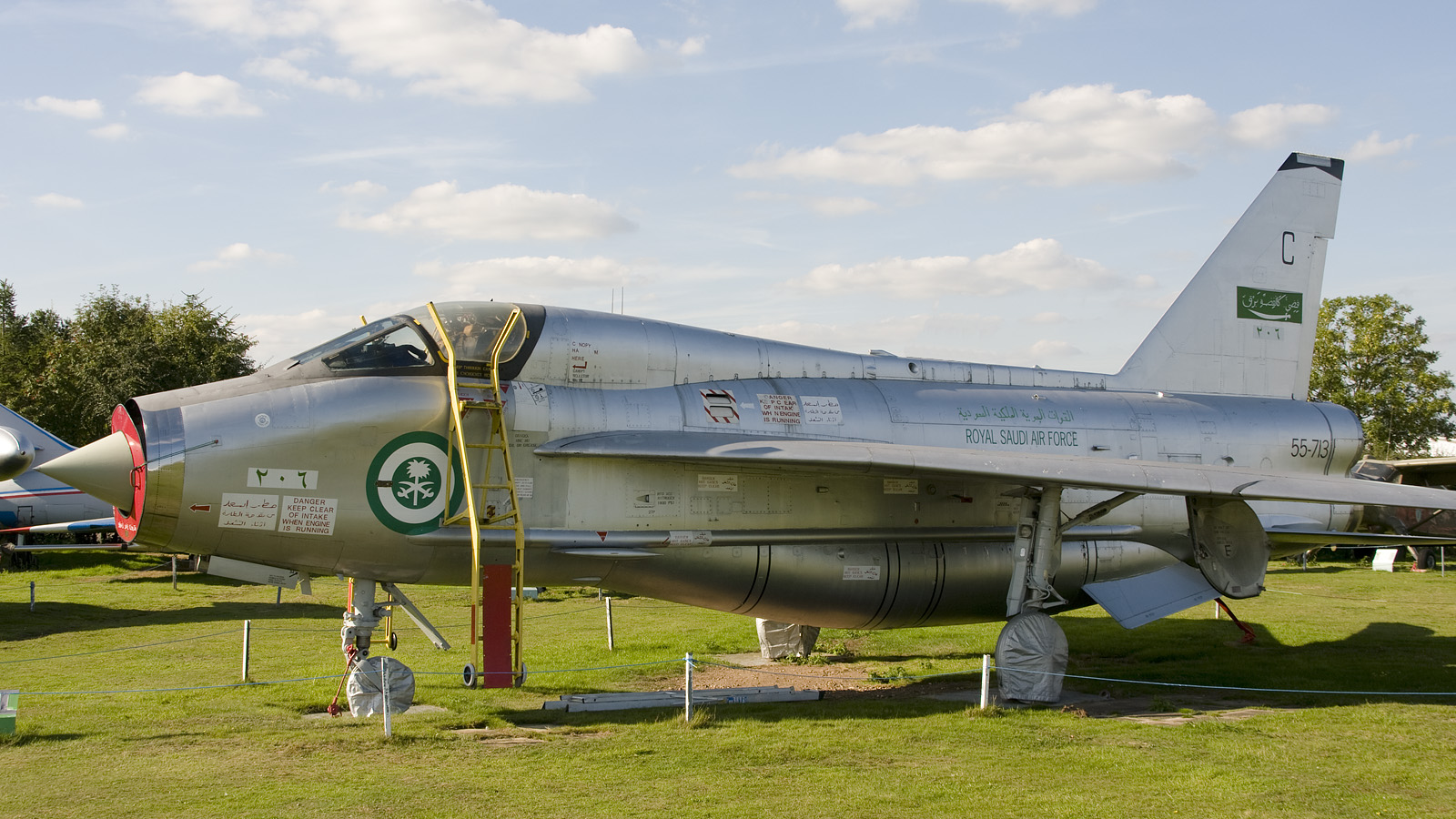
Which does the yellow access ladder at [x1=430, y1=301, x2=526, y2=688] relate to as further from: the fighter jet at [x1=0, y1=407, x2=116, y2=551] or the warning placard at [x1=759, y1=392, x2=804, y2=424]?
the fighter jet at [x1=0, y1=407, x2=116, y2=551]

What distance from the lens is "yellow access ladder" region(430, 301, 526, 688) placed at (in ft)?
31.3

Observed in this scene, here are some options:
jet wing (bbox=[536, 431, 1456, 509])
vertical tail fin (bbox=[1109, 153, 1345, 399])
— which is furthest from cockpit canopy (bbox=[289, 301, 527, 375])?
vertical tail fin (bbox=[1109, 153, 1345, 399])

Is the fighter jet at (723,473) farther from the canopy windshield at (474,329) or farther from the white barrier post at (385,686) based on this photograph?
the white barrier post at (385,686)

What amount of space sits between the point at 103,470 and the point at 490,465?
10.3 feet

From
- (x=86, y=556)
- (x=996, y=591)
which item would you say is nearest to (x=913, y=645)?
(x=996, y=591)

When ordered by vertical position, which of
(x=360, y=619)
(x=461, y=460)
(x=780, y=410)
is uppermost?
(x=780, y=410)

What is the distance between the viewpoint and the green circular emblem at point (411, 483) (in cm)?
980

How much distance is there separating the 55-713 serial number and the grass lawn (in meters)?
2.77

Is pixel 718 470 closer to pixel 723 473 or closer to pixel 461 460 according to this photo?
pixel 723 473

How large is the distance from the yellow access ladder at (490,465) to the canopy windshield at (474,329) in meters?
0.09

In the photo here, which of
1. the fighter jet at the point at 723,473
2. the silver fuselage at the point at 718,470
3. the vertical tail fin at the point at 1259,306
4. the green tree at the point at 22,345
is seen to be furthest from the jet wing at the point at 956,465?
the green tree at the point at 22,345

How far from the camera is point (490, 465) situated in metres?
9.91

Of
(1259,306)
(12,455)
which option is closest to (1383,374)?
(1259,306)

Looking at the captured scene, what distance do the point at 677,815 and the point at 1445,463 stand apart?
1158 inches
